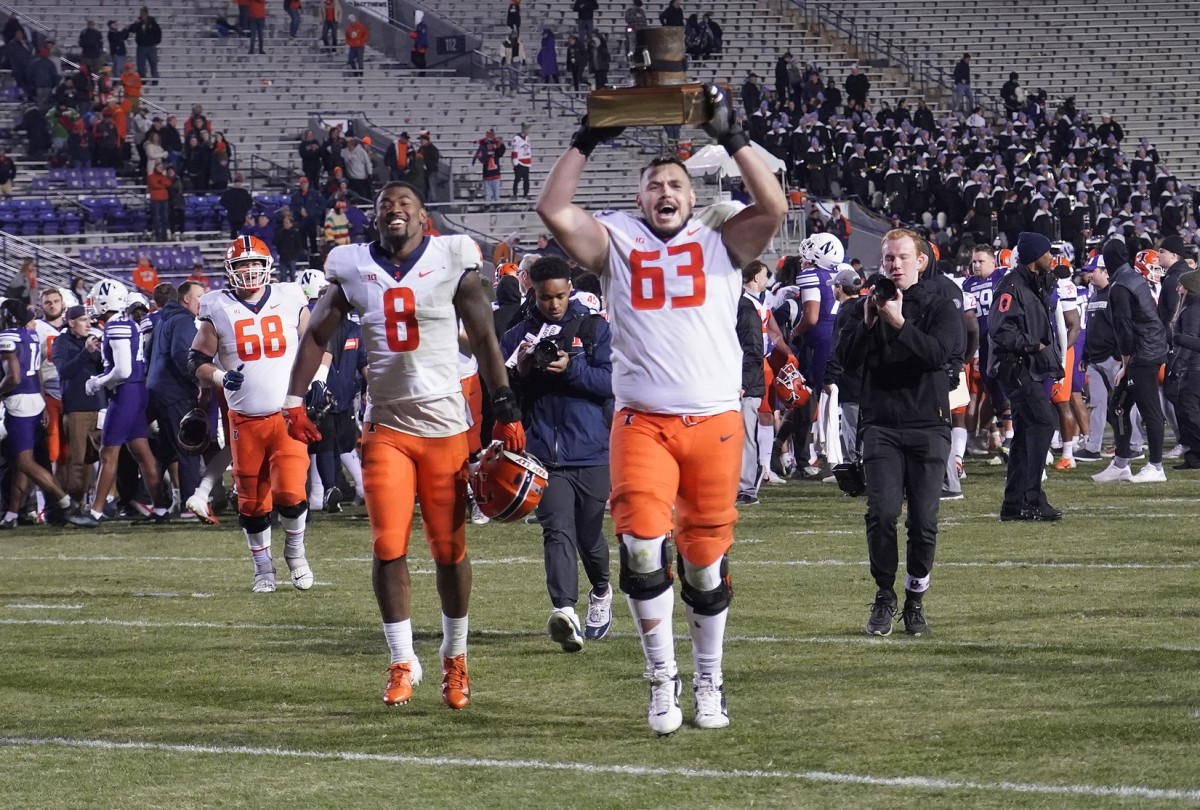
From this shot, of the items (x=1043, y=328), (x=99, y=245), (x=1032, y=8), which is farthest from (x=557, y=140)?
(x=1043, y=328)

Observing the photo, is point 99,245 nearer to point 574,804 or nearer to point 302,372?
point 302,372

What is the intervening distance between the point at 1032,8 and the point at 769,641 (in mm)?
38096

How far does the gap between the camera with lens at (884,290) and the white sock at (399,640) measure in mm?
2484

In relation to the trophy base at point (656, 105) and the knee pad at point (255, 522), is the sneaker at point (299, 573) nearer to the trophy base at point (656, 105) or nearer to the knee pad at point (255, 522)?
the knee pad at point (255, 522)

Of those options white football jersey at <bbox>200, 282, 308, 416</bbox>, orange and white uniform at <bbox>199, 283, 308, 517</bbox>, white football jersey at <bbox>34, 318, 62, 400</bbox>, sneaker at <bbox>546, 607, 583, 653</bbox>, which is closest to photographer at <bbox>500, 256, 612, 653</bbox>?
sneaker at <bbox>546, 607, 583, 653</bbox>

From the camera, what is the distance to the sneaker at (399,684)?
6.94m

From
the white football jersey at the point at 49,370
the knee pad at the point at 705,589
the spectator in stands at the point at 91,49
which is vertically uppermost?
the spectator in stands at the point at 91,49

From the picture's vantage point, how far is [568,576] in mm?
8180

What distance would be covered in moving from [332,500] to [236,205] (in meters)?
14.4

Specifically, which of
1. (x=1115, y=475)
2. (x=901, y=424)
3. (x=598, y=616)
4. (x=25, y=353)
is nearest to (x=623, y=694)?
(x=598, y=616)

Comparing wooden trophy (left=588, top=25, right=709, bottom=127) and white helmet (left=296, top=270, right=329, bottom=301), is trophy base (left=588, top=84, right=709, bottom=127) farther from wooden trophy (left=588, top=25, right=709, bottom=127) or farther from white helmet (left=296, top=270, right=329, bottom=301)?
white helmet (left=296, top=270, right=329, bottom=301)

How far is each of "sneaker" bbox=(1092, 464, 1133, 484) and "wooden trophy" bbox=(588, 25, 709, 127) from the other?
10014mm

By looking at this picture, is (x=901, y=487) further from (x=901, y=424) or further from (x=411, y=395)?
(x=411, y=395)

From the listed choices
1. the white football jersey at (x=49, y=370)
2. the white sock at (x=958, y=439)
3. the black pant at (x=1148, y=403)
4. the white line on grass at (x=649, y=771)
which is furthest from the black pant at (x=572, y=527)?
the white football jersey at (x=49, y=370)
